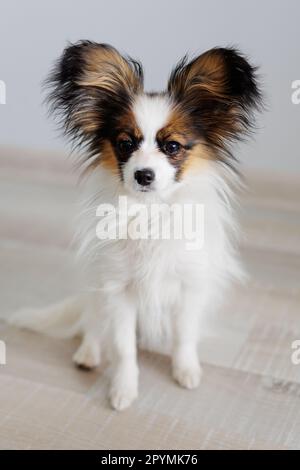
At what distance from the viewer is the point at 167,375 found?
213cm

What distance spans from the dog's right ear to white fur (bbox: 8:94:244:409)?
0.33 ft

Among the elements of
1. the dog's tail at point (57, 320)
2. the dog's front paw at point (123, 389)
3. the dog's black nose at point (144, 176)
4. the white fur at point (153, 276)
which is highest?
the dog's black nose at point (144, 176)

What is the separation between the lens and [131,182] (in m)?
1.74

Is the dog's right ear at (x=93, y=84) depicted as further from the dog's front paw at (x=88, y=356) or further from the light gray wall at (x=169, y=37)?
the light gray wall at (x=169, y=37)

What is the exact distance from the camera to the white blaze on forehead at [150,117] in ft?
5.63

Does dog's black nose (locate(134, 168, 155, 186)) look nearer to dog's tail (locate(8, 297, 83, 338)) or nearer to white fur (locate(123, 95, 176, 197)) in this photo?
white fur (locate(123, 95, 176, 197))

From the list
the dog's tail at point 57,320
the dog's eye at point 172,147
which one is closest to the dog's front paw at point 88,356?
the dog's tail at point 57,320

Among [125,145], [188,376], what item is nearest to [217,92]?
[125,145]

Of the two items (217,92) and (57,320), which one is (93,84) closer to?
(217,92)

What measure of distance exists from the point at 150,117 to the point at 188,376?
0.85m

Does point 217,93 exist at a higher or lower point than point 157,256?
higher

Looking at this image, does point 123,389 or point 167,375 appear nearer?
point 123,389

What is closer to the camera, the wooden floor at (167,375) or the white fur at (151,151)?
the white fur at (151,151)

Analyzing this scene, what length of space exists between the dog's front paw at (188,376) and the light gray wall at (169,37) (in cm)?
134
